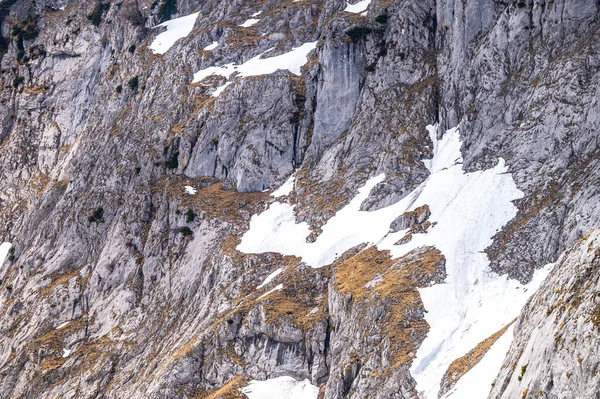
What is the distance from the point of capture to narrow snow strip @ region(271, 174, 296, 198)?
73.4 meters

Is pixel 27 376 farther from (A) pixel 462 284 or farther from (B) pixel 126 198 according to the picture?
(A) pixel 462 284

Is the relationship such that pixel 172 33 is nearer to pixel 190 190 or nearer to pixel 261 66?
pixel 261 66

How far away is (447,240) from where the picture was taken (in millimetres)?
53281

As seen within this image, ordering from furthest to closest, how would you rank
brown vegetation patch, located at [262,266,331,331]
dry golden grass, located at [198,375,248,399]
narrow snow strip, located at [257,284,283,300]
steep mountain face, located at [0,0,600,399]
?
1. narrow snow strip, located at [257,284,283,300]
2. brown vegetation patch, located at [262,266,331,331]
3. dry golden grass, located at [198,375,248,399]
4. steep mountain face, located at [0,0,600,399]

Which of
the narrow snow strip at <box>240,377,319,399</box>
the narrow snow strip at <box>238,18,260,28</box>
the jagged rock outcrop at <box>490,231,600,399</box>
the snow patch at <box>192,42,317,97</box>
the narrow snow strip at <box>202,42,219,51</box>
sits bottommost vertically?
the narrow snow strip at <box>240,377,319,399</box>

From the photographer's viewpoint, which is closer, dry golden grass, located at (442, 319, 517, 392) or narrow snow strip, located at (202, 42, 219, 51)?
dry golden grass, located at (442, 319, 517, 392)

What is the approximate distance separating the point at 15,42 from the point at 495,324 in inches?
4025

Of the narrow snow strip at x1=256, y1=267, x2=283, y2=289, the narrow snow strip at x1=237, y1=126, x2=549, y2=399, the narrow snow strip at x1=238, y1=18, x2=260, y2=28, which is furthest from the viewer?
the narrow snow strip at x1=238, y1=18, x2=260, y2=28

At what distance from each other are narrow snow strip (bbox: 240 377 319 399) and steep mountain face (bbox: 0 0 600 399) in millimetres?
203

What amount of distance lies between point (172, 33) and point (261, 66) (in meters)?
23.9

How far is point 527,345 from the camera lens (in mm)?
24453

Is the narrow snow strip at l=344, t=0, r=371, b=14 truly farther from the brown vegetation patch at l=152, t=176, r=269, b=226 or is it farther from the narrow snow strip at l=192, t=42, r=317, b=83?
the brown vegetation patch at l=152, t=176, r=269, b=226

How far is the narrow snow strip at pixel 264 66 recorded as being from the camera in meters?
84.5

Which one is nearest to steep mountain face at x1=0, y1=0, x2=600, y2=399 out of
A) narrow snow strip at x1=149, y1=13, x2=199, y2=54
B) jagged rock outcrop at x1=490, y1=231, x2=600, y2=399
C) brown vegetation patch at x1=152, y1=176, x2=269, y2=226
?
jagged rock outcrop at x1=490, y1=231, x2=600, y2=399
